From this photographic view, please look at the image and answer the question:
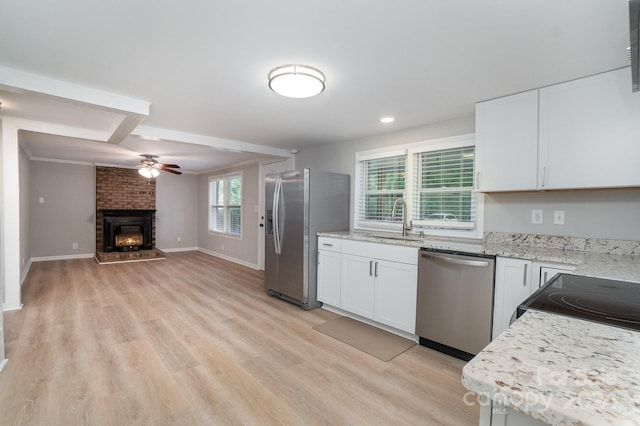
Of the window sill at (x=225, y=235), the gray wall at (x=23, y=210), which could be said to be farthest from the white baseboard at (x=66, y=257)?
the window sill at (x=225, y=235)

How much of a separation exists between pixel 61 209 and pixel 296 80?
731 cm

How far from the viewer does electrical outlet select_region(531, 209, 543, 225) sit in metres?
2.65

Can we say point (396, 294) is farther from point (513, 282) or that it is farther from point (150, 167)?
point (150, 167)

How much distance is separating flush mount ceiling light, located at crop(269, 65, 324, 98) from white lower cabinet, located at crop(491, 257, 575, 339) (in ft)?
6.42

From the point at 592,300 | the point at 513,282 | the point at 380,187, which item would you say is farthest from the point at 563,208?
the point at 380,187

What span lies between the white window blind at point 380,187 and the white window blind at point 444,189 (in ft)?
0.73

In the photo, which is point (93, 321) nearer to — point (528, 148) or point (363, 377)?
point (363, 377)

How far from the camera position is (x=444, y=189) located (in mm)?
3402

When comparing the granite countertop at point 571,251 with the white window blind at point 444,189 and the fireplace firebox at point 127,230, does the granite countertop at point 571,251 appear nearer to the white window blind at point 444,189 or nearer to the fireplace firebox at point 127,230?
the white window blind at point 444,189

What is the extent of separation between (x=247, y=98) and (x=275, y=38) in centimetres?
106

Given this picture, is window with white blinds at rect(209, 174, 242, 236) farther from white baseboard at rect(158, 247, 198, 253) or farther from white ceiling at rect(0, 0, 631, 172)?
white ceiling at rect(0, 0, 631, 172)

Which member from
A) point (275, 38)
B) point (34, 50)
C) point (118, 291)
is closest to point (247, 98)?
point (275, 38)

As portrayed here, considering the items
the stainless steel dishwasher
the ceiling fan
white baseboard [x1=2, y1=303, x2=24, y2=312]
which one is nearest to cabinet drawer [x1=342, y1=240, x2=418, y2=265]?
the stainless steel dishwasher

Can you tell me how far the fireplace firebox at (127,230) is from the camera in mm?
7086
